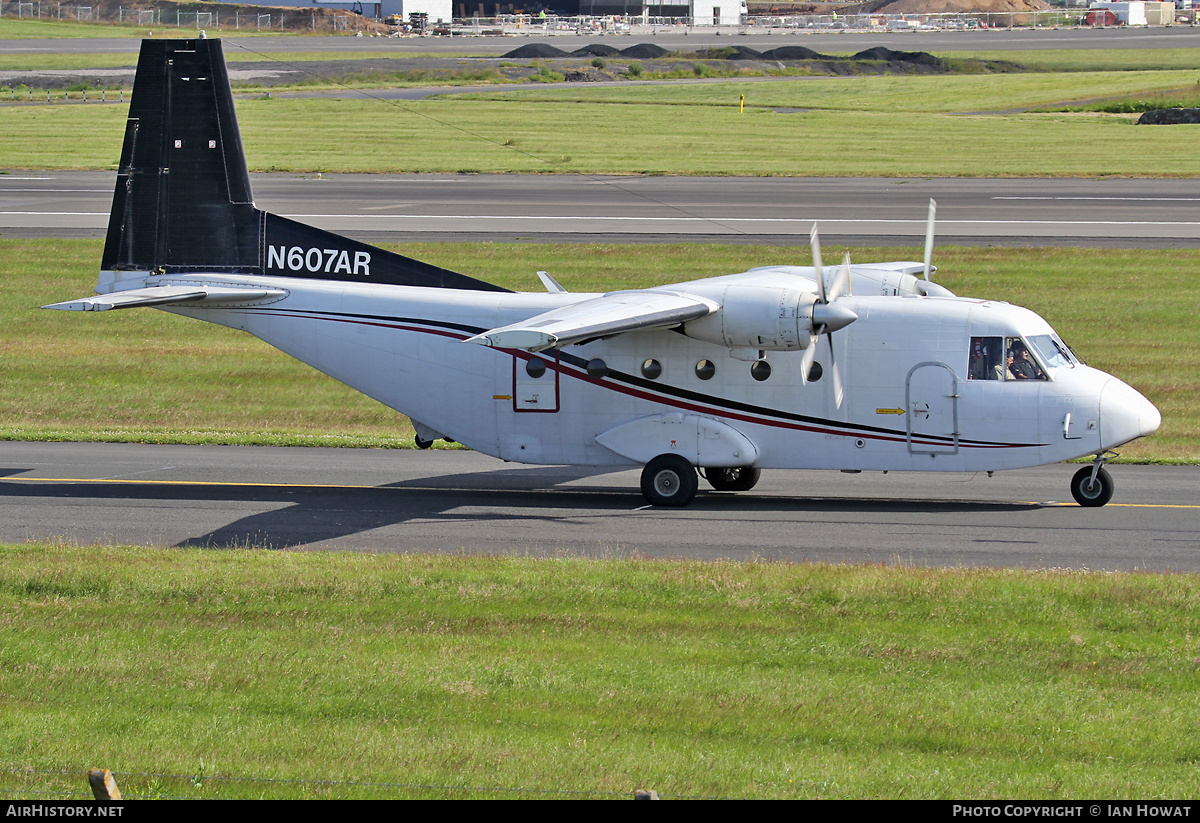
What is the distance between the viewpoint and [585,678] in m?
12.1

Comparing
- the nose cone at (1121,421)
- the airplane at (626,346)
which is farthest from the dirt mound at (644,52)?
the nose cone at (1121,421)

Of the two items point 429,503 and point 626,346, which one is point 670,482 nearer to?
point 626,346

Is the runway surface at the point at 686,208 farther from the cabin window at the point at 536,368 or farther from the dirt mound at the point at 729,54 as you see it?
the dirt mound at the point at 729,54

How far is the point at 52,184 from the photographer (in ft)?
190

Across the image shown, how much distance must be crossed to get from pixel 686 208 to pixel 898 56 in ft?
181

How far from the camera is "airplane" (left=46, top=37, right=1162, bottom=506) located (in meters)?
19.4

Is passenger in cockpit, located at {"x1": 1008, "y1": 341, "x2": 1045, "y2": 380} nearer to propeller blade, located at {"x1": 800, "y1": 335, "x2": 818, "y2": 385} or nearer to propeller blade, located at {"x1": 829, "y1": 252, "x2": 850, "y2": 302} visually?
propeller blade, located at {"x1": 829, "y1": 252, "x2": 850, "y2": 302}

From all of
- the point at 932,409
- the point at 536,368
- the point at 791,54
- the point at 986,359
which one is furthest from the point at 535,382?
the point at 791,54

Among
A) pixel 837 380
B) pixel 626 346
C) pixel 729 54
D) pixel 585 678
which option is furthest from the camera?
pixel 729 54

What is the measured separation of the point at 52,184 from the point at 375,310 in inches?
1666

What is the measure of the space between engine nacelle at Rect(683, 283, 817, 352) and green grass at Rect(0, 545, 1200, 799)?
14.2ft

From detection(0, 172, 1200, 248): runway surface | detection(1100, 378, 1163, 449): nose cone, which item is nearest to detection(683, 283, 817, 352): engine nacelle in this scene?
detection(1100, 378, 1163, 449): nose cone

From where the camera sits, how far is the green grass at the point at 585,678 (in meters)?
9.74

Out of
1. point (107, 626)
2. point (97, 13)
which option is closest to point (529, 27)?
point (97, 13)
